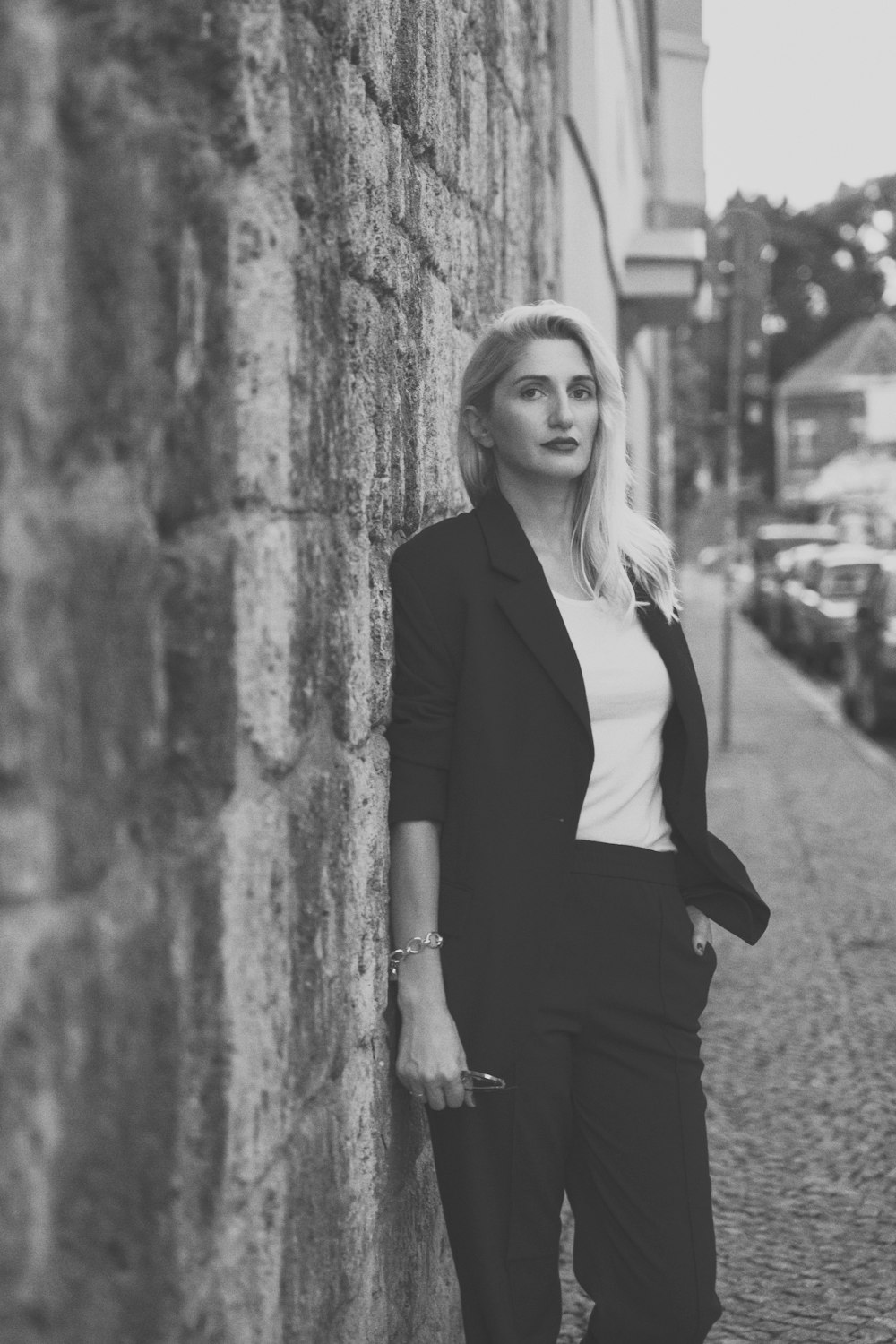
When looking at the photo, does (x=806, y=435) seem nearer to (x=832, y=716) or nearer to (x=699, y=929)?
(x=832, y=716)

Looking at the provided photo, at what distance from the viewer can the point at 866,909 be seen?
7.78 m

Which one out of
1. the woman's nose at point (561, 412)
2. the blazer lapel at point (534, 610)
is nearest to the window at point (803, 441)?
the woman's nose at point (561, 412)

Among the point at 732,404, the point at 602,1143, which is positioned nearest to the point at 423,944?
the point at 602,1143

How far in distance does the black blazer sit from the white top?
0.07 metres

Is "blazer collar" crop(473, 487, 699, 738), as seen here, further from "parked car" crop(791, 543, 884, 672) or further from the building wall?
the building wall

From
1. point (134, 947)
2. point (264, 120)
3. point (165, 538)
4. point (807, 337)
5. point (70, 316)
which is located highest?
point (807, 337)

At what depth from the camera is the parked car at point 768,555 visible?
99.8ft

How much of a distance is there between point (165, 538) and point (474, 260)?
7.86ft

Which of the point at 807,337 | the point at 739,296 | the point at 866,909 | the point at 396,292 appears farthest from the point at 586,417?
the point at 807,337

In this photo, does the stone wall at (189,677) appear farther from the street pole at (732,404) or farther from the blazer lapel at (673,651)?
the street pole at (732,404)

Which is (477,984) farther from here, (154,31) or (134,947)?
(154,31)

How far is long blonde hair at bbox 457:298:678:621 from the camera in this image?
2.84 m

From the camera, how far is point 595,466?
9.53ft

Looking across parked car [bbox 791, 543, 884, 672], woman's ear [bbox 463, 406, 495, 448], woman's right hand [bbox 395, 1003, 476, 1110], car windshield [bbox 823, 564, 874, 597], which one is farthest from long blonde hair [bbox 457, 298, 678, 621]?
Result: car windshield [bbox 823, 564, 874, 597]
